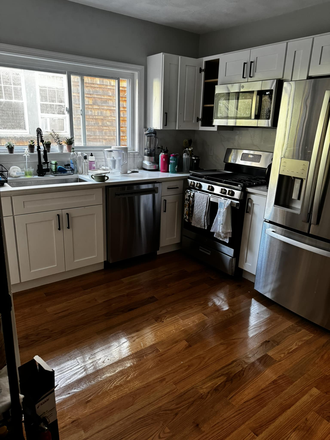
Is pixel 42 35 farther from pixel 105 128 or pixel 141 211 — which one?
pixel 141 211

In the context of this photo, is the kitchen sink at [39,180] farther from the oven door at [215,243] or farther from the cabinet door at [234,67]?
the cabinet door at [234,67]

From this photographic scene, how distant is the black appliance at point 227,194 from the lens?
2941 mm

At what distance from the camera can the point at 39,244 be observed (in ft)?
8.82

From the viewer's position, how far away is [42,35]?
113 inches

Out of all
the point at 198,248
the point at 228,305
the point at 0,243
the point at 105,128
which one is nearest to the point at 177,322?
the point at 228,305

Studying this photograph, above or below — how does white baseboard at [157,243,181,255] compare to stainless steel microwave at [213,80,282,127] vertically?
below

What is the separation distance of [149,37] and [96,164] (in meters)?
1.56

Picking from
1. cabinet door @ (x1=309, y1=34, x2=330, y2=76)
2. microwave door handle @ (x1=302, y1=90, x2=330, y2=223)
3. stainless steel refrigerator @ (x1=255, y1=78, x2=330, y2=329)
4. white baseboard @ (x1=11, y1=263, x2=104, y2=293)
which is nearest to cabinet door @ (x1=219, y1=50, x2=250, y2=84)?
cabinet door @ (x1=309, y1=34, x2=330, y2=76)

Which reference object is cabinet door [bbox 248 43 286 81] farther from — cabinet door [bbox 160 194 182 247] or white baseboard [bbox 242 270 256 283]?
white baseboard [bbox 242 270 256 283]

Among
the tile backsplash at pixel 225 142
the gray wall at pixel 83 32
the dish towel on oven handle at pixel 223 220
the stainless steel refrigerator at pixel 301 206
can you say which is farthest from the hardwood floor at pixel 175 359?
the gray wall at pixel 83 32

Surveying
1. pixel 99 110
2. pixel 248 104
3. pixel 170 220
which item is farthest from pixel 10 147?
pixel 248 104

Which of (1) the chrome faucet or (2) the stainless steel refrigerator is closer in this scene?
(2) the stainless steel refrigerator

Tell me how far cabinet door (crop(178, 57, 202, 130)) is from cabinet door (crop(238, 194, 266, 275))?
4.50 feet

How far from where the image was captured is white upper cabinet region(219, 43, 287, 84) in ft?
9.15
